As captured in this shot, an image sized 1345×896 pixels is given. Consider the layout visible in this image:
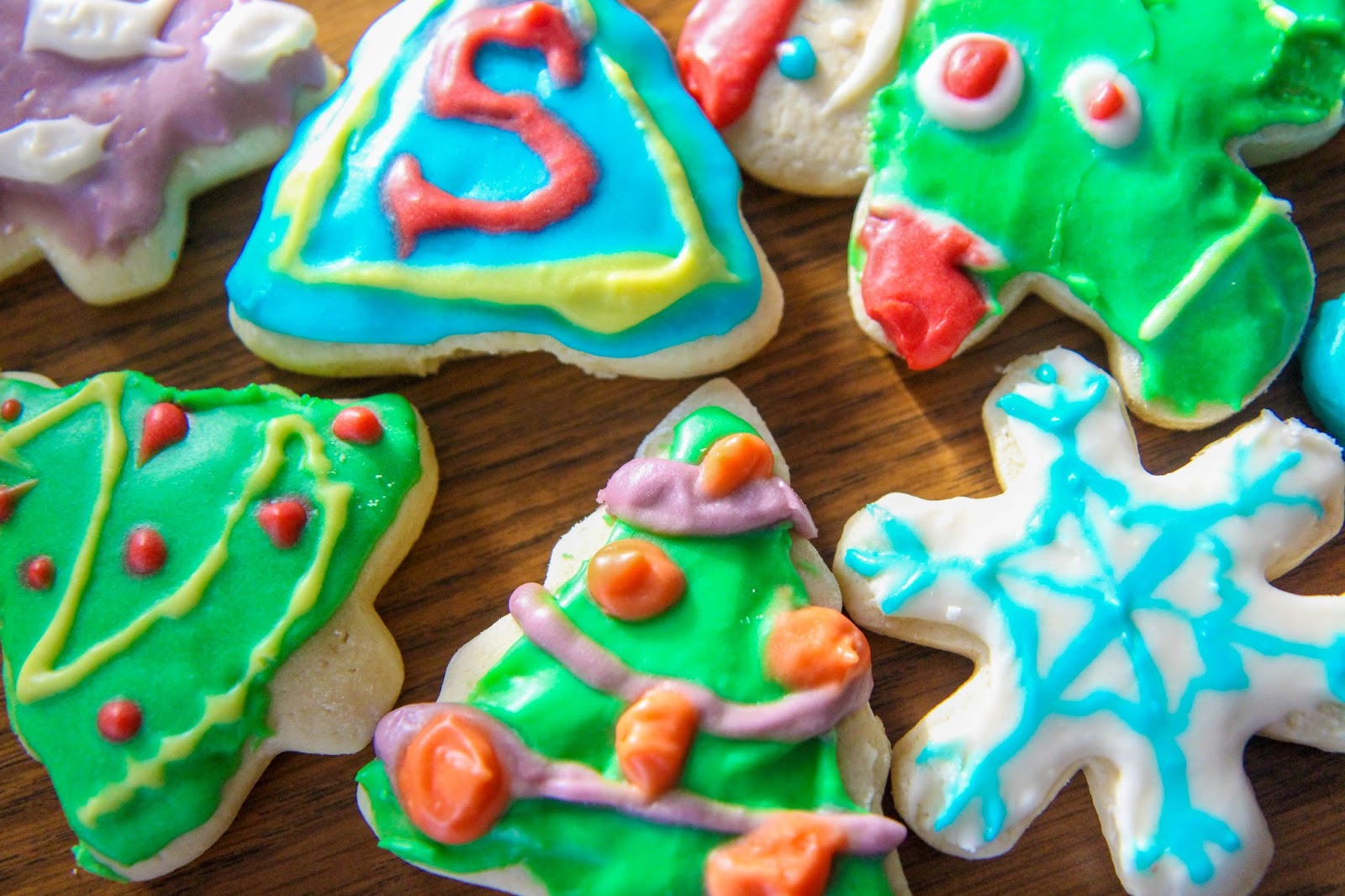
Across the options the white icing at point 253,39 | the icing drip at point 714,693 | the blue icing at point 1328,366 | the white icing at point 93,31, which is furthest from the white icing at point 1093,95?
the white icing at point 93,31

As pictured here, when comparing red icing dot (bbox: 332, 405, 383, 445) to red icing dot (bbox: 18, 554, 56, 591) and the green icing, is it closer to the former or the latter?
red icing dot (bbox: 18, 554, 56, 591)

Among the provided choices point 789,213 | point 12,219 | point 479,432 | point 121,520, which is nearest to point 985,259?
point 789,213

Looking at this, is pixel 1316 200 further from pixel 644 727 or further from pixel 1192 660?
pixel 644 727

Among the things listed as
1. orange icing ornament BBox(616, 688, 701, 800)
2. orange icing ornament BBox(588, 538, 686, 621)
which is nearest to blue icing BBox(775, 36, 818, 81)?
orange icing ornament BBox(588, 538, 686, 621)

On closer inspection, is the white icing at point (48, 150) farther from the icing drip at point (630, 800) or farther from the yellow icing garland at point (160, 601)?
the icing drip at point (630, 800)

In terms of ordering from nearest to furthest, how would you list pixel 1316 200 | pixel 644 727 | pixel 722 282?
1. pixel 644 727
2. pixel 722 282
3. pixel 1316 200

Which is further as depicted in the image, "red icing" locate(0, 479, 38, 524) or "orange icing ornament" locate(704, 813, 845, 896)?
"red icing" locate(0, 479, 38, 524)

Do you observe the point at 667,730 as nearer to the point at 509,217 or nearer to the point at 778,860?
the point at 778,860
